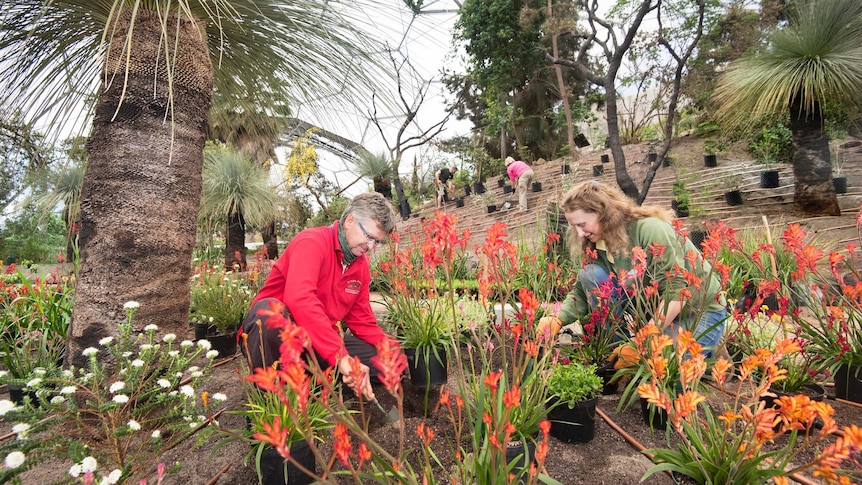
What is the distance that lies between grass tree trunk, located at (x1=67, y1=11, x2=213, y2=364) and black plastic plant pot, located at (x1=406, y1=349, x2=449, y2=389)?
1.14 metres

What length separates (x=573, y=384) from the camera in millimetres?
1580

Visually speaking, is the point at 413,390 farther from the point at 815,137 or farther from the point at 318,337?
the point at 815,137

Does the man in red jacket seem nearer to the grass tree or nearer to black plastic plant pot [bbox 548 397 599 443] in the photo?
black plastic plant pot [bbox 548 397 599 443]

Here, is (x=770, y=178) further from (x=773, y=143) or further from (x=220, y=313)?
(x=220, y=313)

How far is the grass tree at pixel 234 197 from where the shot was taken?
316 inches

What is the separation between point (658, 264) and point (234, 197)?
783cm

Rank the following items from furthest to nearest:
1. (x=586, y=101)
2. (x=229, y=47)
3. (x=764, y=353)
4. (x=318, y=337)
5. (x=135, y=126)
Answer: (x=586, y=101) < (x=229, y=47) < (x=135, y=126) < (x=318, y=337) < (x=764, y=353)

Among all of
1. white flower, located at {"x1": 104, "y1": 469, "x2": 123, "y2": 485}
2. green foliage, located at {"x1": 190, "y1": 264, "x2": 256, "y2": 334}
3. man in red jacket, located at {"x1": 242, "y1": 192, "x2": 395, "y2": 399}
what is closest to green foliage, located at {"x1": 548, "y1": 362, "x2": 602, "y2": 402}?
man in red jacket, located at {"x1": 242, "y1": 192, "x2": 395, "y2": 399}

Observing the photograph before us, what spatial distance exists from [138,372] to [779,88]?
8175 millimetres

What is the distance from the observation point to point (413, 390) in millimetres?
2080

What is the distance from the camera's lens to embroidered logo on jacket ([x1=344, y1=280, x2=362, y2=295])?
6.75 ft

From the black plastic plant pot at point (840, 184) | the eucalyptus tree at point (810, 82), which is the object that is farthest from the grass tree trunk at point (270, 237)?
the black plastic plant pot at point (840, 184)

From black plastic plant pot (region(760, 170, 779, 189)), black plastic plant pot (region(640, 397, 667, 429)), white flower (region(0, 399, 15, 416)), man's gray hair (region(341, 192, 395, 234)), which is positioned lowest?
black plastic plant pot (region(640, 397, 667, 429))

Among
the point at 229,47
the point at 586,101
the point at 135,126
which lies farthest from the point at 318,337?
the point at 586,101
